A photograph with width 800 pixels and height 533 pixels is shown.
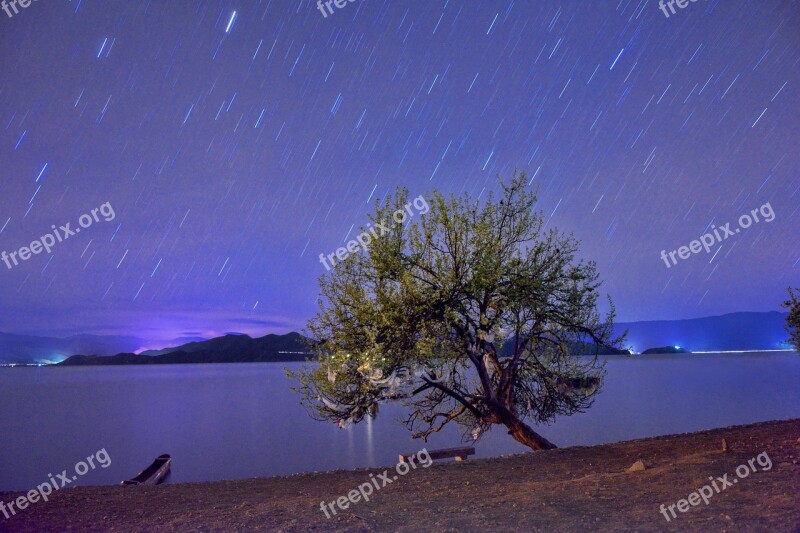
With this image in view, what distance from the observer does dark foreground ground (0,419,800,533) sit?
9195mm

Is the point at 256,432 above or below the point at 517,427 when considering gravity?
below

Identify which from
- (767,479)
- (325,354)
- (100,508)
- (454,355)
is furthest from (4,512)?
(767,479)

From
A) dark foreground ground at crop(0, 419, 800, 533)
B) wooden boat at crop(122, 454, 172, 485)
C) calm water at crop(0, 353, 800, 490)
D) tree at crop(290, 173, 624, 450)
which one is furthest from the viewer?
calm water at crop(0, 353, 800, 490)

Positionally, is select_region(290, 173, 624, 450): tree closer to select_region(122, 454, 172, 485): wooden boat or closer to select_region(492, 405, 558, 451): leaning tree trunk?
select_region(492, 405, 558, 451): leaning tree trunk

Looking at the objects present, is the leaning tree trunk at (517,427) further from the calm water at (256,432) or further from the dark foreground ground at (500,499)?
the calm water at (256,432)

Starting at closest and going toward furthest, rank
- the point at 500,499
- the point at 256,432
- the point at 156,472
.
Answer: the point at 500,499 → the point at 156,472 → the point at 256,432

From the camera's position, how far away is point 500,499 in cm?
1095

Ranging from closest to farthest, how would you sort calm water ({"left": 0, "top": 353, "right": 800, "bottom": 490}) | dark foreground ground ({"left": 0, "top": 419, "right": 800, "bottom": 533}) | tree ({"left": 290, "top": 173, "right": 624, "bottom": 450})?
dark foreground ground ({"left": 0, "top": 419, "right": 800, "bottom": 533}) → tree ({"left": 290, "top": 173, "right": 624, "bottom": 450}) → calm water ({"left": 0, "top": 353, "right": 800, "bottom": 490})

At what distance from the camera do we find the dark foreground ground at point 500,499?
920cm

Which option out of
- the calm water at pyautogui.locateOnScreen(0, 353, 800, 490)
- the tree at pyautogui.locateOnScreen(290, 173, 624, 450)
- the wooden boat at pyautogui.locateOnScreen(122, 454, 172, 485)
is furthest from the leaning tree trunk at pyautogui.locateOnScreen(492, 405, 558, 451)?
the wooden boat at pyautogui.locateOnScreen(122, 454, 172, 485)

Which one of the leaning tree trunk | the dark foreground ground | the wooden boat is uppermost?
the leaning tree trunk

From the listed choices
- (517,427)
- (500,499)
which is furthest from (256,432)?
(500,499)

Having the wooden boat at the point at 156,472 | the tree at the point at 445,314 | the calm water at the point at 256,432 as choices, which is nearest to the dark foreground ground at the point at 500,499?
the tree at the point at 445,314

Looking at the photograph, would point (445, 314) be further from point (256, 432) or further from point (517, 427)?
point (256, 432)
